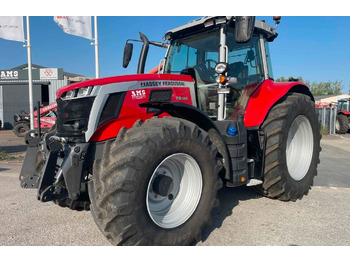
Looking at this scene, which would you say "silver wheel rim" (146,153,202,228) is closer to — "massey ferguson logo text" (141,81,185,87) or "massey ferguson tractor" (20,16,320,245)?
"massey ferguson tractor" (20,16,320,245)

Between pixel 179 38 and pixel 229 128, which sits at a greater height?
pixel 179 38

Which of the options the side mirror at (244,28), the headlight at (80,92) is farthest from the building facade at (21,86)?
the side mirror at (244,28)

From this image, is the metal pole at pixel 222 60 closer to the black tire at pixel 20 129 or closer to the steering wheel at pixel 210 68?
the steering wheel at pixel 210 68

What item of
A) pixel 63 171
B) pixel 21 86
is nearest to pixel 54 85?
pixel 21 86

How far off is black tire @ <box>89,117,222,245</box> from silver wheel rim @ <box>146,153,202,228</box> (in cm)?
10

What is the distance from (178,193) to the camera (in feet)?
9.03

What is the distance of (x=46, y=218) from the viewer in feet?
10.6

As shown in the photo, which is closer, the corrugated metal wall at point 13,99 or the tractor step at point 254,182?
the tractor step at point 254,182

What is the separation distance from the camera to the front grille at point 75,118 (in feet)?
8.21

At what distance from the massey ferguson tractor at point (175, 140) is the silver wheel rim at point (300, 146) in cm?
2

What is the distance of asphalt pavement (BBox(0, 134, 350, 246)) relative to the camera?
2707 millimetres

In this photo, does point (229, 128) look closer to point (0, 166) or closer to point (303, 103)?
point (303, 103)

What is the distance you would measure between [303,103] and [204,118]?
184cm

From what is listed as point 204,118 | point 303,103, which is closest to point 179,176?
point 204,118
